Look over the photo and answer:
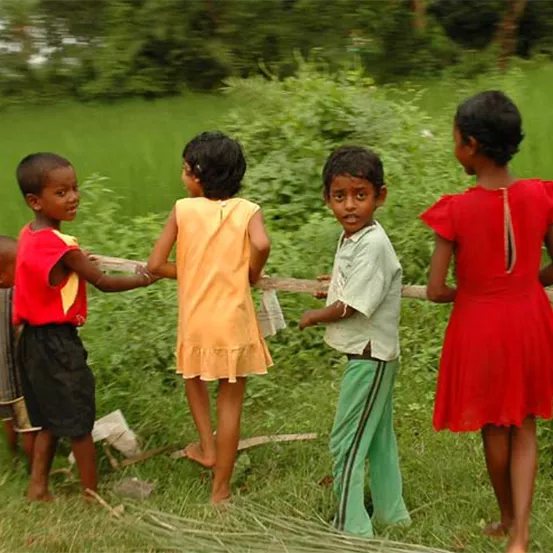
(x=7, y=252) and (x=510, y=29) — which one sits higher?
(x=510, y=29)

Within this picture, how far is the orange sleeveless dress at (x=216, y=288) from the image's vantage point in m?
3.49

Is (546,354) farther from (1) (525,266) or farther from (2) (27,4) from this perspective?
(2) (27,4)

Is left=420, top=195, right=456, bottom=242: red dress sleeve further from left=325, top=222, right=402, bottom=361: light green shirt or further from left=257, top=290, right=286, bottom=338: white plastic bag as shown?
left=257, top=290, right=286, bottom=338: white plastic bag

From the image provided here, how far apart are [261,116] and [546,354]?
4229 mm

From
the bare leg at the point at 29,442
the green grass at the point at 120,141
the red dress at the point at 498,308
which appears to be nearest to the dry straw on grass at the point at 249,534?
the red dress at the point at 498,308

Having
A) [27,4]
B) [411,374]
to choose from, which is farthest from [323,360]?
[27,4]

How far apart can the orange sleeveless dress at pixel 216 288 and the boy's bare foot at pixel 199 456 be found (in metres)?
0.42

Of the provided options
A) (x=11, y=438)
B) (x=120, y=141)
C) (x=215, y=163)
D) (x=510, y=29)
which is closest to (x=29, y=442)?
(x=11, y=438)

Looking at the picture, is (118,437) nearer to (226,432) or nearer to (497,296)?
(226,432)

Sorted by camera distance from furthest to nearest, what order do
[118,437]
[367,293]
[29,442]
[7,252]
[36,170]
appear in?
[118,437] → [29,442] → [7,252] → [36,170] → [367,293]

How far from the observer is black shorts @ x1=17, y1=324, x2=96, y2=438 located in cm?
373

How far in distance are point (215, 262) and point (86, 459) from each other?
0.90 m

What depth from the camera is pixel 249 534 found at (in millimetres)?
3377

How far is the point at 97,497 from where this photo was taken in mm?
3750
